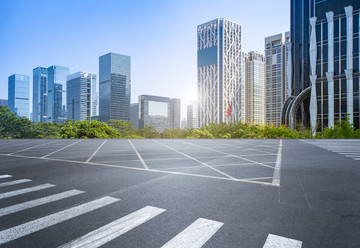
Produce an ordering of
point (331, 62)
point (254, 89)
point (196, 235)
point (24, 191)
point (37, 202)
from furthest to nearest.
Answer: point (254, 89) → point (331, 62) → point (24, 191) → point (37, 202) → point (196, 235)

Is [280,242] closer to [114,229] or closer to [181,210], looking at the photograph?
[181,210]

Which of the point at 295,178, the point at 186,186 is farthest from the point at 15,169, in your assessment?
the point at 295,178

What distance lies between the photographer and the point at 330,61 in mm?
39000

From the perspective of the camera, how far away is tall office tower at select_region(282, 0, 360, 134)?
3716 cm

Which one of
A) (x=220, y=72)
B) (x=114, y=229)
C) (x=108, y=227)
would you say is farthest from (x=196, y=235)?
(x=220, y=72)

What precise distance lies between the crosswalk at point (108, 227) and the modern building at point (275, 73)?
165405 millimetres

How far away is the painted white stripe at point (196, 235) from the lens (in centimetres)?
256

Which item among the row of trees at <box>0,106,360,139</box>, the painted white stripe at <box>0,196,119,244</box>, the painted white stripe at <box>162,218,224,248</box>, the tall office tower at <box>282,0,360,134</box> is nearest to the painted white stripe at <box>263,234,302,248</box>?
the painted white stripe at <box>162,218,224,248</box>

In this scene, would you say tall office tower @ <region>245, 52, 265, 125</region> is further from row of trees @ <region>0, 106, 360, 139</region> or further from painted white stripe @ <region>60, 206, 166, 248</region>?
painted white stripe @ <region>60, 206, 166, 248</region>

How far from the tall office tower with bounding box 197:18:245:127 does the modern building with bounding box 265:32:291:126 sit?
2585 centimetres

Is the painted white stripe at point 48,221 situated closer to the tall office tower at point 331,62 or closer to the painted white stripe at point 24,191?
the painted white stripe at point 24,191

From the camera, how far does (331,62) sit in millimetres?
38875

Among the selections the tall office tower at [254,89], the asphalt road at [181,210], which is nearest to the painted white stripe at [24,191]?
the asphalt road at [181,210]

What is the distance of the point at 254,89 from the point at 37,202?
201089 millimetres
